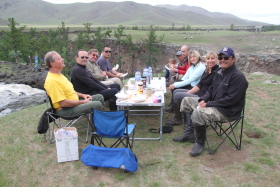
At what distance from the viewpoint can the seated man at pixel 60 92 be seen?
366cm

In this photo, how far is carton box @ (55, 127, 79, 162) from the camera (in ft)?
11.0

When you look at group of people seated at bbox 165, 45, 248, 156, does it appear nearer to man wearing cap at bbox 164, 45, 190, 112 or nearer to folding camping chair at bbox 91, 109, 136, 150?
folding camping chair at bbox 91, 109, 136, 150

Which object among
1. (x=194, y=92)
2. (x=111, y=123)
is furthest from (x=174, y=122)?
(x=111, y=123)

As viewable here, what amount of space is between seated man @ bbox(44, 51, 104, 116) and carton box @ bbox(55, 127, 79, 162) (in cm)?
54

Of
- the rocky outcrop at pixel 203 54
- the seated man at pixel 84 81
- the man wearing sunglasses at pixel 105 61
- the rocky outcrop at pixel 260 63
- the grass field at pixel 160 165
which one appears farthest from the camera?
the rocky outcrop at pixel 203 54

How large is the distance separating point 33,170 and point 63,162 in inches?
17.0

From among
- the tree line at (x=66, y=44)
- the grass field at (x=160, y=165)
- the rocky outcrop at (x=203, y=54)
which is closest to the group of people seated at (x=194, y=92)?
the grass field at (x=160, y=165)

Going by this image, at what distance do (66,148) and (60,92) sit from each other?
3.10ft

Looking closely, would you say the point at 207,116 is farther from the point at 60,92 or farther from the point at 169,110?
the point at 60,92

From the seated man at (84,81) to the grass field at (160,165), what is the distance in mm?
998

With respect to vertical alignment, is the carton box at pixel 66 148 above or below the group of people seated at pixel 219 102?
below

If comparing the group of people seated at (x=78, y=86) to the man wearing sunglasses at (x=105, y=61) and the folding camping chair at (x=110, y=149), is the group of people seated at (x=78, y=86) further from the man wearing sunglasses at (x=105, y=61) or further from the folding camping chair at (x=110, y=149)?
the folding camping chair at (x=110, y=149)

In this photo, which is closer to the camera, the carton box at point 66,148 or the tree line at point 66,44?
the carton box at point 66,148

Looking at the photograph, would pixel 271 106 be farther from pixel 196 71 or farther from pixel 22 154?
pixel 22 154
